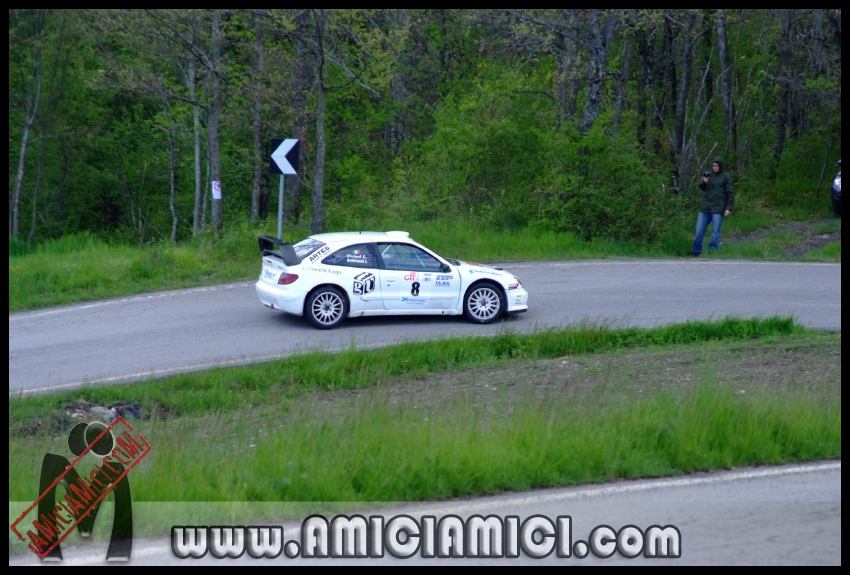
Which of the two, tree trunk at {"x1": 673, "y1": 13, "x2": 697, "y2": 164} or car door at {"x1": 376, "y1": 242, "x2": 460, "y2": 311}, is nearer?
car door at {"x1": 376, "y1": 242, "x2": 460, "y2": 311}

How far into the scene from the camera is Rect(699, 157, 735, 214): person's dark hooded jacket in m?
20.1

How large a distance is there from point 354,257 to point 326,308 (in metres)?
0.89

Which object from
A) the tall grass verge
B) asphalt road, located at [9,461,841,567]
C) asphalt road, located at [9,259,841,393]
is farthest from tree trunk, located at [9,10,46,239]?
asphalt road, located at [9,461,841,567]

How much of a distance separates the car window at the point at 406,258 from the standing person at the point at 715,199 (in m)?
8.84

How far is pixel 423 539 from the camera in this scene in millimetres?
5500

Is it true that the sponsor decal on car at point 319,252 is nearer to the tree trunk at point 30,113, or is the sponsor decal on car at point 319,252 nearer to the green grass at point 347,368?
the green grass at point 347,368

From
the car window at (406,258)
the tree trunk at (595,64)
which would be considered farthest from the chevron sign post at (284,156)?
the tree trunk at (595,64)

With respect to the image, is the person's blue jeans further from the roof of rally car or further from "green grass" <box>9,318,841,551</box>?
"green grass" <box>9,318,841,551</box>

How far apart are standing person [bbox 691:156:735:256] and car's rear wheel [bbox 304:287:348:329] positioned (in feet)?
33.4

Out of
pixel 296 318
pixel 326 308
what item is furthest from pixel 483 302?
pixel 296 318

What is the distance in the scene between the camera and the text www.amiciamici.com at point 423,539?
536cm

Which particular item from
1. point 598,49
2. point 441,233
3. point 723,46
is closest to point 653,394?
point 441,233

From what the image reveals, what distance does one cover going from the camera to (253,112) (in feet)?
96.3

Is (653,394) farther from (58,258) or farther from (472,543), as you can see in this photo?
(58,258)
